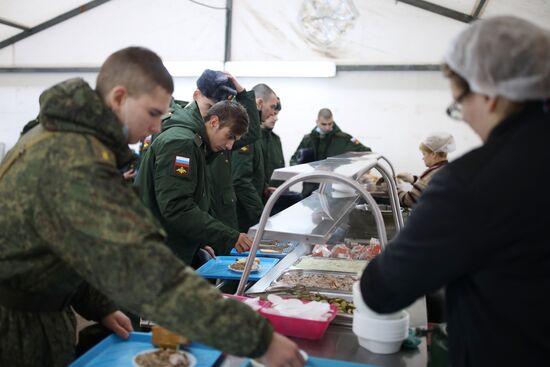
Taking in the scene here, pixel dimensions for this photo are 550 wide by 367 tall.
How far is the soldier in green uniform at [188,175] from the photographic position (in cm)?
265

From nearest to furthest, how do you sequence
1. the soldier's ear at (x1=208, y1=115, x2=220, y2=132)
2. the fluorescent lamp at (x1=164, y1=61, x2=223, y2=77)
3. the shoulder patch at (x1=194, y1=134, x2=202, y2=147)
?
the shoulder patch at (x1=194, y1=134, x2=202, y2=147)
the soldier's ear at (x1=208, y1=115, x2=220, y2=132)
the fluorescent lamp at (x1=164, y1=61, x2=223, y2=77)

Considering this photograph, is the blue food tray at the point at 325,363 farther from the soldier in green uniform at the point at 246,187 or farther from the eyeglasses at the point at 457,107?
the soldier in green uniform at the point at 246,187

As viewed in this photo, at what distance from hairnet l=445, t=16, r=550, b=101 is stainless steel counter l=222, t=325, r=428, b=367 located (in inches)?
31.6

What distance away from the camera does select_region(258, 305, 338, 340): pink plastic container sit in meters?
1.60

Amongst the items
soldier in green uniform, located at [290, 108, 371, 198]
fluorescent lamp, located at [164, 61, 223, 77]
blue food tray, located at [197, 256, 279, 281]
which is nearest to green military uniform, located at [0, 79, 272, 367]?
blue food tray, located at [197, 256, 279, 281]

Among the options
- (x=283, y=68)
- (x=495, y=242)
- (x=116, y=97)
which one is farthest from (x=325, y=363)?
(x=283, y=68)

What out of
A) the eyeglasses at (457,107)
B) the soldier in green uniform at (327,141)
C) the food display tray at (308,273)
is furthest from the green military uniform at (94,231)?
the soldier in green uniform at (327,141)

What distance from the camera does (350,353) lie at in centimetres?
153

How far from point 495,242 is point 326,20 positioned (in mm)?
6027

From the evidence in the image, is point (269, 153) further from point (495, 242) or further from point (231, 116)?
point (495, 242)

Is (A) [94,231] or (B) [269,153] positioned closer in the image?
(A) [94,231]

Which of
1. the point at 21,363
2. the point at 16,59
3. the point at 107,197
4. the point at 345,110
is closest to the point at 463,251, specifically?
the point at 107,197

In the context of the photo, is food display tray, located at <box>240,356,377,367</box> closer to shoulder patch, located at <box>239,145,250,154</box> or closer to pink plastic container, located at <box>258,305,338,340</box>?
pink plastic container, located at <box>258,305,338,340</box>

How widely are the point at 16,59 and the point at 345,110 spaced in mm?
4918
